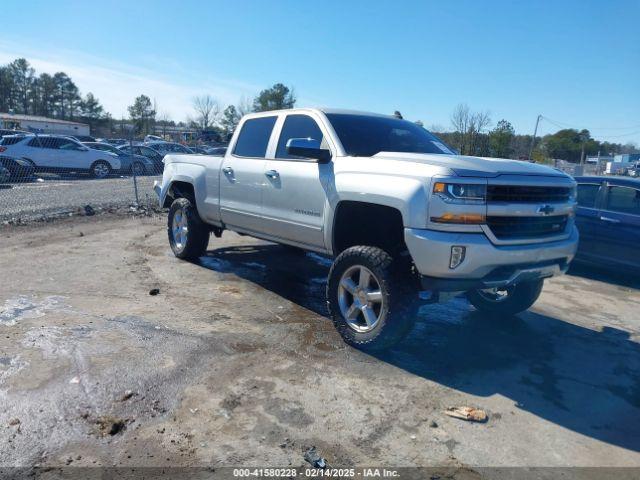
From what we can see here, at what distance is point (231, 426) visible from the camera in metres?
3.09

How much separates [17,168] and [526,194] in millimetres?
17970

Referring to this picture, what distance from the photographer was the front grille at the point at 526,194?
376 centimetres

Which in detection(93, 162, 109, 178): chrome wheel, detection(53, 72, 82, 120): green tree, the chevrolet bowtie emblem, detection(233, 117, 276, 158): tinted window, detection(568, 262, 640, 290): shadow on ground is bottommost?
detection(568, 262, 640, 290): shadow on ground

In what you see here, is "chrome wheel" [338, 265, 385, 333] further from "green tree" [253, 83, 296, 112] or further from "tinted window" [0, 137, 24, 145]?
"green tree" [253, 83, 296, 112]

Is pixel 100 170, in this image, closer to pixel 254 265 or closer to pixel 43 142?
pixel 43 142

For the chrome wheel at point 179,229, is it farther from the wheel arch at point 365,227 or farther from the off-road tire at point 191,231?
the wheel arch at point 365,227

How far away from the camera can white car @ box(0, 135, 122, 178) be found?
18.6 m

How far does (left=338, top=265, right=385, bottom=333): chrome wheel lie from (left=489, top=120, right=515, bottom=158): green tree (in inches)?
743

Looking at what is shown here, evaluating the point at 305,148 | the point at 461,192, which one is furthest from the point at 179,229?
the point at 461,192

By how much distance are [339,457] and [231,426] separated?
0.71m

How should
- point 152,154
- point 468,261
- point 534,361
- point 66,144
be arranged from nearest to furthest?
point 468,261, point 534,361, point 66,144, point 152,154

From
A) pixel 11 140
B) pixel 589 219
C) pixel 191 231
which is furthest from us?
pixel 11 140

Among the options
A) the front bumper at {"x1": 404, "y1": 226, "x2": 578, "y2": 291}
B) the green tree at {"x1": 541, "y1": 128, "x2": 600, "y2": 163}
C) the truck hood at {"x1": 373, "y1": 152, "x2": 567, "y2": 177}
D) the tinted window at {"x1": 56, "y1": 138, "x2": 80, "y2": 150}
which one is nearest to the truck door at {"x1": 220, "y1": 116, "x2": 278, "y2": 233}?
the truck hood at {"x1": 373, "y1": 152, "x2": 567, "y2": 177}

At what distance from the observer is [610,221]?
7.25 meters
